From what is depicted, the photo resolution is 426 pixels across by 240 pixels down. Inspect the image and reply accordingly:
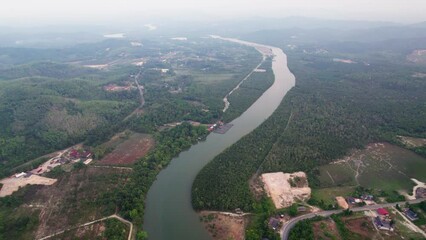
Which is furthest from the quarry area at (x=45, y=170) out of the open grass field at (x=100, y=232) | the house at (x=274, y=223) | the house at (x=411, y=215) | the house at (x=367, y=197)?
the house at (x=411, y=215)

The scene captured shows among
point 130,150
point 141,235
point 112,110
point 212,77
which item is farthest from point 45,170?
point 212,77

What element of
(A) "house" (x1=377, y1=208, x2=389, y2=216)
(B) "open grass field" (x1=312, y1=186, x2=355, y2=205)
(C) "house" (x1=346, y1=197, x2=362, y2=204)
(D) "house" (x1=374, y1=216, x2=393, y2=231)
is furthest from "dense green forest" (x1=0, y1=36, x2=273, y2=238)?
(A) "house" (x1=377, y1=208, x2=389, y2=216)

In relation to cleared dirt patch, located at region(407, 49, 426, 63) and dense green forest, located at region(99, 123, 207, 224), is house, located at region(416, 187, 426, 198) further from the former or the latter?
cleared dirt patch, located at region(407, 49, 426, 63)

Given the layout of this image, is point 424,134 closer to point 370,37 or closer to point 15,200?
point 15,200

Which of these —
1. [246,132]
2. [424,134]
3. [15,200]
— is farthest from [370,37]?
[15,200]

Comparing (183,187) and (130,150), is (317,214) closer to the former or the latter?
(183,187)

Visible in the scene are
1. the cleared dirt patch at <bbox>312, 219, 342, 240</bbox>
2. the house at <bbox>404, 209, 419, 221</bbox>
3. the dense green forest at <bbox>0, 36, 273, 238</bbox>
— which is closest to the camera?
the cleared dirt patch at <bbox>312, 219, 342, 240</bbox>
